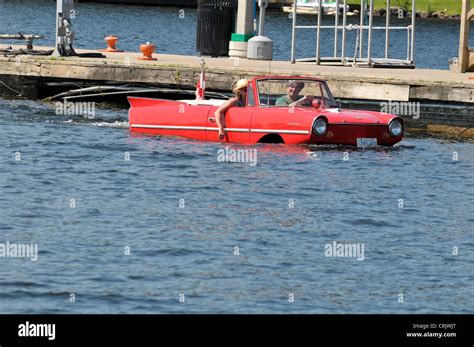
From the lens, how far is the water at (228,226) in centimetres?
1468

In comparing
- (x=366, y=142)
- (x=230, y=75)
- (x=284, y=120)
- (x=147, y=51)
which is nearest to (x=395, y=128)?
(x=366, y=142)

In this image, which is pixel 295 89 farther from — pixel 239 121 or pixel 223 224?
pixel 223 224

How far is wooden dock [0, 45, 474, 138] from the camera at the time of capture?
29500mm

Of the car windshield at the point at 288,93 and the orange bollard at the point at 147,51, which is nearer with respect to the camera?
the car windshield at the point at 288,93

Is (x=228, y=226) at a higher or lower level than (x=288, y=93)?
lower

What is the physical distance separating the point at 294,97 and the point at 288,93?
14 centimetres

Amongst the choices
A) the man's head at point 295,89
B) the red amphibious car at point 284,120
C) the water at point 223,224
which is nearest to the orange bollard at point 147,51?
the water at point 223,224

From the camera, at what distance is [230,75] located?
31109mm

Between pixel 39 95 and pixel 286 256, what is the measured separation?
18.2 m

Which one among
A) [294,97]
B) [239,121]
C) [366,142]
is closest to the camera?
[366,142]

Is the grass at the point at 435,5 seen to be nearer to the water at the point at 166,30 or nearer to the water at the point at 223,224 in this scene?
the water at the point at 166,30

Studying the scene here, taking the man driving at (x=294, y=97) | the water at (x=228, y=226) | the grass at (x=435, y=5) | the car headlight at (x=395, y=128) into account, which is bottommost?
the water at (x=228, y=226)

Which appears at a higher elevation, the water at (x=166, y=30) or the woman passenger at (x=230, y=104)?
the water at (x=166, y=30)

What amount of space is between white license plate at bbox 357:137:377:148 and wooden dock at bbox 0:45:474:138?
4.45 metres
